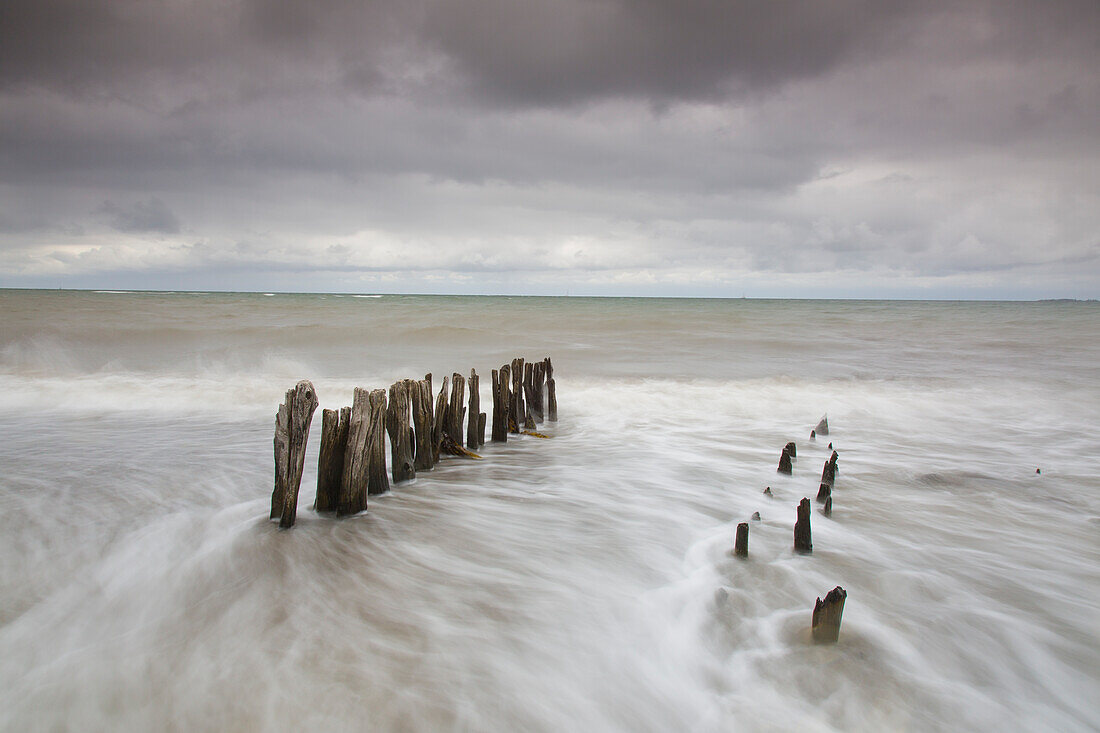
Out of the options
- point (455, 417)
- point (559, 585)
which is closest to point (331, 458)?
point (559, 585)

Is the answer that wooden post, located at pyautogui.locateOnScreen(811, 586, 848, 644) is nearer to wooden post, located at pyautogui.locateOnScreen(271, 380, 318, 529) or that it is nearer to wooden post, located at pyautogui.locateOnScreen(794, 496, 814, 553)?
wooden post, located at pyautogui.locateOnScreen(794, 496, 814, 553)

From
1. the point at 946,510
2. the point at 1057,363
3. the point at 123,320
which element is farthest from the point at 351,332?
the point at 1057,363

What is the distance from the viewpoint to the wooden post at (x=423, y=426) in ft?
17.5

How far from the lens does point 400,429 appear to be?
5027mm

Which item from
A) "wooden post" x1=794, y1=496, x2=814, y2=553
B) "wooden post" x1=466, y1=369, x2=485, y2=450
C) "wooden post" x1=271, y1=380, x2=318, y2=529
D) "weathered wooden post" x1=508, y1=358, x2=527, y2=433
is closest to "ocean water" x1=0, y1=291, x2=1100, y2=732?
"wooden post" x1=794, y1=496, x2=814, y2=553

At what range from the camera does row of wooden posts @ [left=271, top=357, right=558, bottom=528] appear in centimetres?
380

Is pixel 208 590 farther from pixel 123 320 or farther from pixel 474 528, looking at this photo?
pixel 123 320

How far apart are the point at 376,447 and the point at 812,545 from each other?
11.1 feet

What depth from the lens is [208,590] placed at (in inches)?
130

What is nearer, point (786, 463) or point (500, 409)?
point (786, 463)

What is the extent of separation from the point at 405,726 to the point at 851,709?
6.25 ft

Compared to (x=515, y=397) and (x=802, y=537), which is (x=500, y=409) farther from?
(x=802, y=537)

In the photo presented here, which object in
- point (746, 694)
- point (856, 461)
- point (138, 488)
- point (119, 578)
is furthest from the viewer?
point (856, 461)

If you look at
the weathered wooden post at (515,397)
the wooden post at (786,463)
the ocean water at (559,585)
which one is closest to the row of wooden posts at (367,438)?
the ocean water at (559,585)
